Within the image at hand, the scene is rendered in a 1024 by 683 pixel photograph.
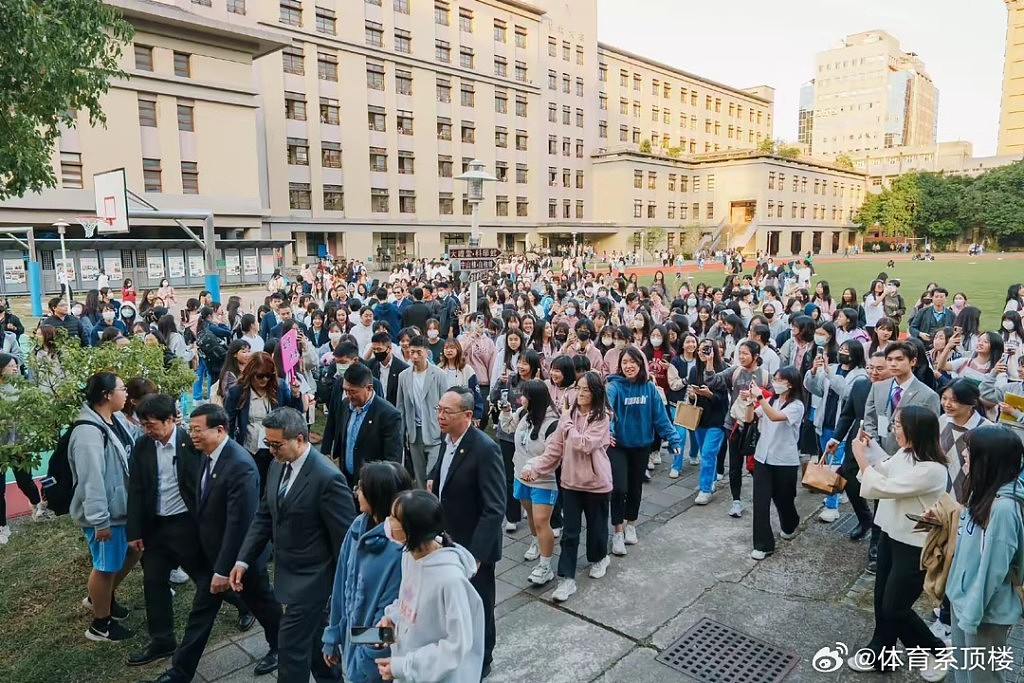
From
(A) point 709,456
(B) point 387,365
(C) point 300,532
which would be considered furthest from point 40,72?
(A) point 709,456

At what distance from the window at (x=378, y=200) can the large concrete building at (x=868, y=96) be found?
9671cm

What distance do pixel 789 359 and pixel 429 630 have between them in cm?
695

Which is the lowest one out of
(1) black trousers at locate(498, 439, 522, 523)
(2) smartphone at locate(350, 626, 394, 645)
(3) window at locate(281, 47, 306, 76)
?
(1) black trousers at locate(498, 439, 522, 523)

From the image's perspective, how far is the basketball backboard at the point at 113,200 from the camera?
1399 centimetres

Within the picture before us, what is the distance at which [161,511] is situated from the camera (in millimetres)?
4188

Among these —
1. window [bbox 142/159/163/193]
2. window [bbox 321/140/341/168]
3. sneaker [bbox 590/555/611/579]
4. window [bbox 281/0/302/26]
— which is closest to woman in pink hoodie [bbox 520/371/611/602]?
sneaker [bbox 590/555/611/579]

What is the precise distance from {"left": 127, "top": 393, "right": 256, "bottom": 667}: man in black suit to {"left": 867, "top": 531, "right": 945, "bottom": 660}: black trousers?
4433mm

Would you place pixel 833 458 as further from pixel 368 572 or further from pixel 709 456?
pixel 368 572

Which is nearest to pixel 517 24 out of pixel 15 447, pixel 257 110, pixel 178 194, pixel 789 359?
pixel 257 110

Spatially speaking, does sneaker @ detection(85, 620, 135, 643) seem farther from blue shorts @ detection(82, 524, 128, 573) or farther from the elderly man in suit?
the elderly man in suit

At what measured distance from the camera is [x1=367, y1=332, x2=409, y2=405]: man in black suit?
6.63 metres

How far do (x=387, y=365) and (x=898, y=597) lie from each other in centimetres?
508

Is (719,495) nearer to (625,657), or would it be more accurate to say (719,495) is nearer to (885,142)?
(625,657)

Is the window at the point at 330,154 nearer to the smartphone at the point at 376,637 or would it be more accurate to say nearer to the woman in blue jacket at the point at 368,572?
the woman in blue jacket at the point at 368,572
